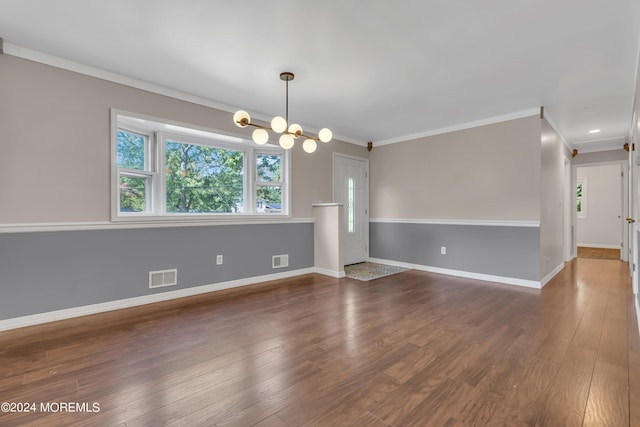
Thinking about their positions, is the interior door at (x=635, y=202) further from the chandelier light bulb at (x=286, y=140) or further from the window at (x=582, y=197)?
the window at (x=582, y=197)

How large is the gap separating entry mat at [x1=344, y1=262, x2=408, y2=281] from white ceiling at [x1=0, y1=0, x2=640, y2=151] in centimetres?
261

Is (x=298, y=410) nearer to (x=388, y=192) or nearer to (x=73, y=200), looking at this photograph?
(x=73, y=200)

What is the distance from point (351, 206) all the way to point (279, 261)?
6.55ft

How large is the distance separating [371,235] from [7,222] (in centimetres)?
531

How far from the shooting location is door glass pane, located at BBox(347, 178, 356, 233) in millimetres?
6012

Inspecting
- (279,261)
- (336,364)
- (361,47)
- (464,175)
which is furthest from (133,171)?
(464,175)

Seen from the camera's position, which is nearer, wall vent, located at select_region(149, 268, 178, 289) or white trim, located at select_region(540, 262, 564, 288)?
wall vent, located at select_region(149, 268, 178, 289)

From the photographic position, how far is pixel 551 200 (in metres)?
4.79

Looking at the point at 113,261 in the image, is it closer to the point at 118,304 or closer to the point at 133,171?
the point at 118,304

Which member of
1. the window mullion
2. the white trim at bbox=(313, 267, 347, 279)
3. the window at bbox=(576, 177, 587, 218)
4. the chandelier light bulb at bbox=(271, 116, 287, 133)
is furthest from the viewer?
the window at bbox=(576, 177, 587, 218)

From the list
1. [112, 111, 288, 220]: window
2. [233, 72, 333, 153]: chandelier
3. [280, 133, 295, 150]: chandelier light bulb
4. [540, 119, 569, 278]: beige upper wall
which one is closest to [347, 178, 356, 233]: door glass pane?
[112, 111, 288, 220]: window

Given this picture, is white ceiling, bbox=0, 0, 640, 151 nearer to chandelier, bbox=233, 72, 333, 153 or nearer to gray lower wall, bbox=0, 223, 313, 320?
chandelier, bbox=233, 72, 333, 153

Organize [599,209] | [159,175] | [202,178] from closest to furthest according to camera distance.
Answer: [159,175] < [202,178] < [599,209]

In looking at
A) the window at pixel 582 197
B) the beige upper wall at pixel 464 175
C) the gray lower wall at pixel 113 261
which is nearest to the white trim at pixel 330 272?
the gray lower wall at pixel 113 261
